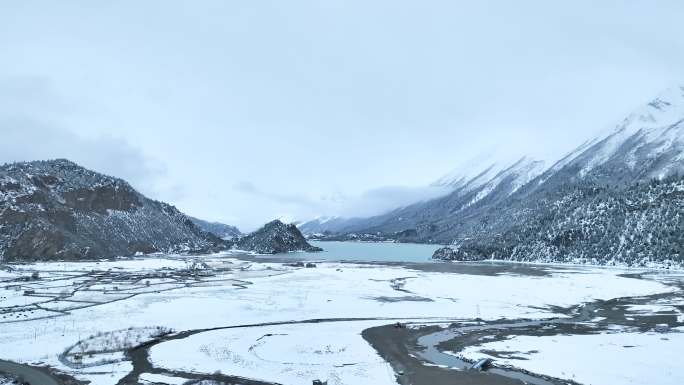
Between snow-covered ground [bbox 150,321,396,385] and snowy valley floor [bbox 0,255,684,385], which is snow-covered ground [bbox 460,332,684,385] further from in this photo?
snow-covered ground [bbox 150,321,396,385]

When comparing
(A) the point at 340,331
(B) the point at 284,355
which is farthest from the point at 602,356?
(B) the point at 284,355

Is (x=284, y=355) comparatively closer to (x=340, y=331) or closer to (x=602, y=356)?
(x=340, y=331)

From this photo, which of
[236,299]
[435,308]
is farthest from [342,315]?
[236,299]

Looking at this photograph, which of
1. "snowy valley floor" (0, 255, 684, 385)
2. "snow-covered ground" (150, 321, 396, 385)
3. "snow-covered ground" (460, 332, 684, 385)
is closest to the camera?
"snow-covered ground" (460, 332, 684, 385)

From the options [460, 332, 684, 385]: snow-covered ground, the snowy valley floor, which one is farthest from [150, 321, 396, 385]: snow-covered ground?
[460, 332, 684, 385]: snow-covered ground

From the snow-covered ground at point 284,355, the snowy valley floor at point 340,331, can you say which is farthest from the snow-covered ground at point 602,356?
the snow-covered ground at point 284,355

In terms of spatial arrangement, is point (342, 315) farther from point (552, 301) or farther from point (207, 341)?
point (552, 301)
